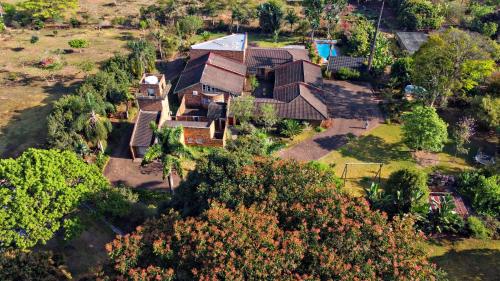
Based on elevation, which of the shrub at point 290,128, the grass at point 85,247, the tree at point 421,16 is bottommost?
the grass at point 85,247

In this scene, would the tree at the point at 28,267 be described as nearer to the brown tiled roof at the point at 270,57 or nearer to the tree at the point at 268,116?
the tree at the point at 268,116

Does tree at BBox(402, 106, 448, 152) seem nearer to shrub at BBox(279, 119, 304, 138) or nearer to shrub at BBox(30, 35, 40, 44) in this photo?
shrub at BBox(279, 119, 304, 138)

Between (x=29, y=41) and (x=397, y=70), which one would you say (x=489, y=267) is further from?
(x=29, y=41)

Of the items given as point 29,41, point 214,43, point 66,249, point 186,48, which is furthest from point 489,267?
point 29,41

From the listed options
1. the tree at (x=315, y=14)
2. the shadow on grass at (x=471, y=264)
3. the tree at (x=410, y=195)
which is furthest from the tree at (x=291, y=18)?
the shadow on grass at (x=471, y=264)

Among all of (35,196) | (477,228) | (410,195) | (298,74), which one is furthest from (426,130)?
(35,196)

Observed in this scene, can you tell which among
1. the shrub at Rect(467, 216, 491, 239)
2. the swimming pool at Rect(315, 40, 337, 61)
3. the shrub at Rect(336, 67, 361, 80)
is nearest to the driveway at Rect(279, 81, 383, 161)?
the shrub at Rect(336, 67, 361, 80)

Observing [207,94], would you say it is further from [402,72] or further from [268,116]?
[402,72]
